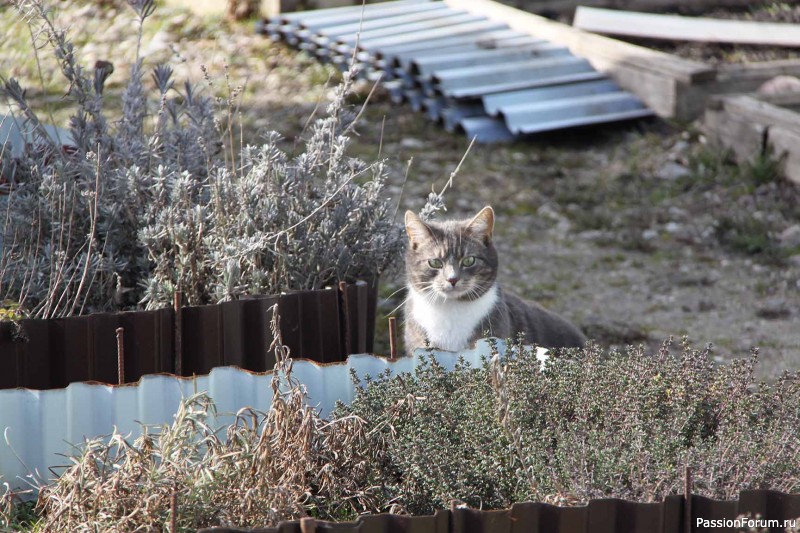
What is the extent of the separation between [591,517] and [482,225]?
75.8 inches

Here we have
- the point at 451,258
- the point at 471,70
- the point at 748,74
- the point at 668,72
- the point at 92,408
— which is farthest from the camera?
the point at 471,70

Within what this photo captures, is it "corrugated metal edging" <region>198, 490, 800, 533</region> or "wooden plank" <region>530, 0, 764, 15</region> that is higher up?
"wooden plank" <region>530, 0, 764, 15</region>

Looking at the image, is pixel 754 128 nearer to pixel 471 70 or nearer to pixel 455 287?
pixel 471 70

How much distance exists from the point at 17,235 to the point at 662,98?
5270mm

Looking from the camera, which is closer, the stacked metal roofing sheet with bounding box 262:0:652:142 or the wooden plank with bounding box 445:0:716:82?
the wooden plank with bounding box 445:0:716:82

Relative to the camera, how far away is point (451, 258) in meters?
4.18

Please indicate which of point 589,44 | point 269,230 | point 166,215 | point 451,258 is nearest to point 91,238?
point 166,215

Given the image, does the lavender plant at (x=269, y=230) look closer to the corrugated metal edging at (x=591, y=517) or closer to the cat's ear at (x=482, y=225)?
the cat's ear at (x=482, y=225)

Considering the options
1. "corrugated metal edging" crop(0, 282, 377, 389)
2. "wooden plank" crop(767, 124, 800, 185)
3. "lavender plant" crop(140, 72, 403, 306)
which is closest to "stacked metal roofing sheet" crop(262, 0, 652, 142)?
"wooden plank" crop(767, 124, 800, 185)

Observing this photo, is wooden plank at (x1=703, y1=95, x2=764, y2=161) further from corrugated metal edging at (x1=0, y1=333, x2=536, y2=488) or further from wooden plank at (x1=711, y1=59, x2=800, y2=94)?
corrugated metal edging at (x1=0, y1=333, x2=536, y2=488)

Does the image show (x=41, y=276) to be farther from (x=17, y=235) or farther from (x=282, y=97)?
(x=282, y=97)

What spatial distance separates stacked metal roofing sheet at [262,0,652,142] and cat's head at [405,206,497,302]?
10.6 feet

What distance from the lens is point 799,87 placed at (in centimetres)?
774

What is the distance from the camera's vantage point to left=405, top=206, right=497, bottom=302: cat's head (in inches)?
164
